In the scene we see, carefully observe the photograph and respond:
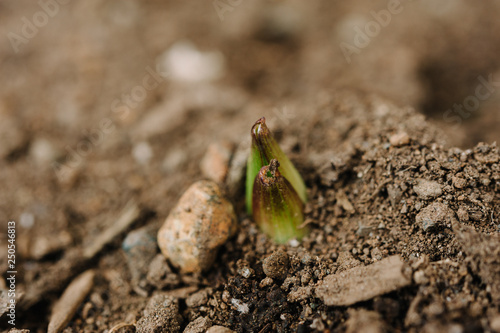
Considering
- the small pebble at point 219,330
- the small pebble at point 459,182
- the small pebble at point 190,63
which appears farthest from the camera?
the small pebble at point 190,63

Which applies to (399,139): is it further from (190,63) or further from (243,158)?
(190,63)

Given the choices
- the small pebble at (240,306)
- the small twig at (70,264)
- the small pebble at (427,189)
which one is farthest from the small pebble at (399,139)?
the small twig at (70,264)

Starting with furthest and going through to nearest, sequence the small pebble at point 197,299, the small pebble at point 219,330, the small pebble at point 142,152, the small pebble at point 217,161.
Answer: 1. the small pebble at point 142,152
2. the small pebble at point 217,161
3. the small pebble at point 197,299
4. the small pebble at point 219,330

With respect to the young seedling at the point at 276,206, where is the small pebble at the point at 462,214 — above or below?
below

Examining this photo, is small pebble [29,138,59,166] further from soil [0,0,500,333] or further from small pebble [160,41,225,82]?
small pebble [160,41,225,82]

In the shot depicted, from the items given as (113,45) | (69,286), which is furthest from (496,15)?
(69,286)

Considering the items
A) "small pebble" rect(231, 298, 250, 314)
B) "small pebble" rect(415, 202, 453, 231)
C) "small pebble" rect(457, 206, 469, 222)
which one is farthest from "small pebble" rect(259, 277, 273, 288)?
"small pebble" rect(457, 206, 469, 222)

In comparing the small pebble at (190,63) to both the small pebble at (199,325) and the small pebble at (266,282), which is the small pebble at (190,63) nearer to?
the small pebble at (266,282)
